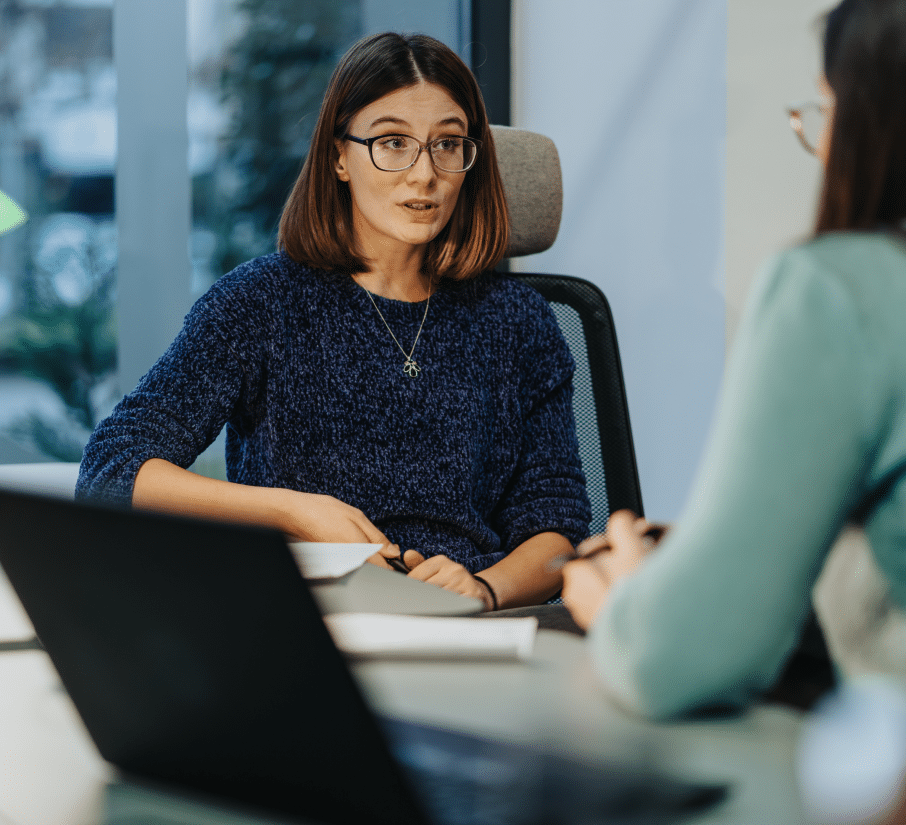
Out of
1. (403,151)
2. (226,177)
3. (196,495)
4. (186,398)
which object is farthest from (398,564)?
(226,177)

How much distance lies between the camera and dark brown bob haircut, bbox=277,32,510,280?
133 centimetres

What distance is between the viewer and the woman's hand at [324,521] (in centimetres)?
107

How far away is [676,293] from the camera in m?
2.07

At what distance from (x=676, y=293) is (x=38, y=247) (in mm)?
1431

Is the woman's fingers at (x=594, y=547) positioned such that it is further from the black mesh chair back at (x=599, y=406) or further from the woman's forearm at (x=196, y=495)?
the black mesh chair back at (x=599, y=406)

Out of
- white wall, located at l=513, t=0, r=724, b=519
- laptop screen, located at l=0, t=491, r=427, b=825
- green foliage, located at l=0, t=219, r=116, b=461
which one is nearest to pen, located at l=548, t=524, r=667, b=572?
laptop screen, located at l=0, t=491, r=427, b=825

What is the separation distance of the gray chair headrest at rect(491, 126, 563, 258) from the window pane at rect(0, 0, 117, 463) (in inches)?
44.5

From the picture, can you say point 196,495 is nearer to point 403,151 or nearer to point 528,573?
point 528,573

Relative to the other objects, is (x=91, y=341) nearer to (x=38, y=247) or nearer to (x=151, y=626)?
(x=38, y=247)

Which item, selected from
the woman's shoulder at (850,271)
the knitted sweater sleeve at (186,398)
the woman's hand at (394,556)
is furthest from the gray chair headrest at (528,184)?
the woman's shoulder at (850,271)

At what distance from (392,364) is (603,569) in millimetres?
795

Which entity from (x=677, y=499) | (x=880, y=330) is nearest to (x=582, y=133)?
(x=677, y=499)

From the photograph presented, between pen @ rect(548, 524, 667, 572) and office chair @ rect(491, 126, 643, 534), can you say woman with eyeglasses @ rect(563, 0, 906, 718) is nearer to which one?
pen @ rect(548, 524, 667, 572)

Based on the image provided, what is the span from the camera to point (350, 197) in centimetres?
146
